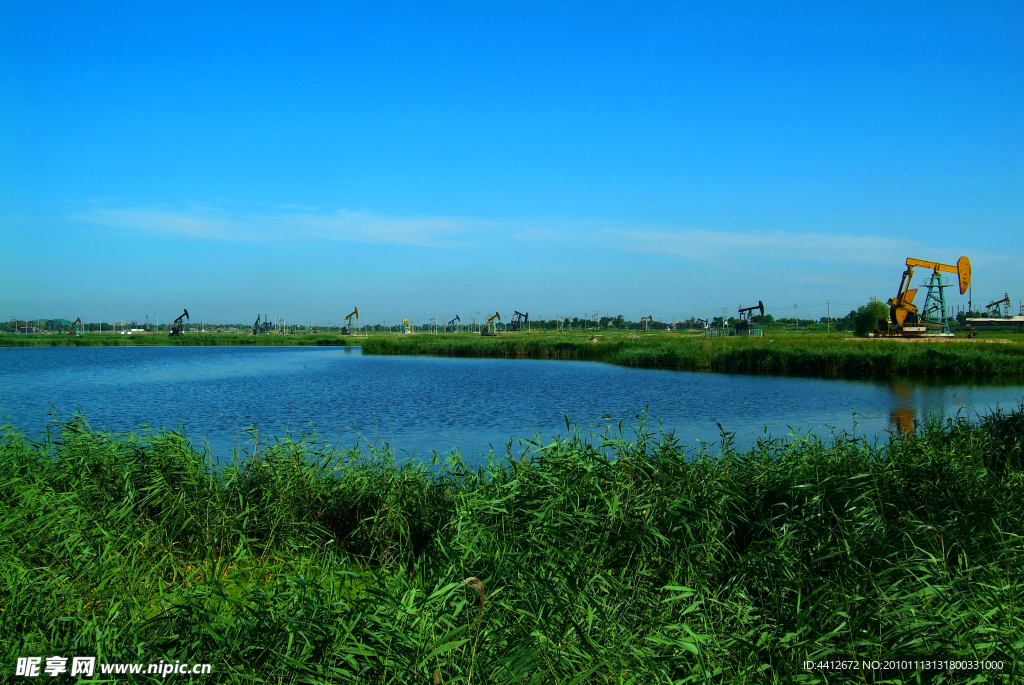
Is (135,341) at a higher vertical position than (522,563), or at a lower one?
higher

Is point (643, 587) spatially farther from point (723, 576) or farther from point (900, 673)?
point (900, 673)

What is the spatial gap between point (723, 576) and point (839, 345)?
3475 cm

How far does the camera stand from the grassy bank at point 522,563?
3.68m

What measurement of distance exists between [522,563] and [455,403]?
15.7 m

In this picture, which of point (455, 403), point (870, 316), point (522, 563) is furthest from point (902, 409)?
point (870, 316)

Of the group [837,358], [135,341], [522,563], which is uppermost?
[135,341]

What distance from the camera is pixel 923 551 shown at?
4.65m

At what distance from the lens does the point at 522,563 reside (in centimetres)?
469

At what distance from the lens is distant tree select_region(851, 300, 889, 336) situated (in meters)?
50.9

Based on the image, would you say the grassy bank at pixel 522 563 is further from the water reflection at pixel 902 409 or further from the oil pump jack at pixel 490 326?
the oil pump jack at pixel 490 326

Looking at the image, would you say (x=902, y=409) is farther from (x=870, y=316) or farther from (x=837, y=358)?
(x=870, y=316)

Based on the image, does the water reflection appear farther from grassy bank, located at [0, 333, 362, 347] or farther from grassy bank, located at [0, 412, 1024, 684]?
grassy bank, located at [0, 333, 362, 347]

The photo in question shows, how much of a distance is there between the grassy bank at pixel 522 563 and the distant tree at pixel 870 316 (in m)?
48.4

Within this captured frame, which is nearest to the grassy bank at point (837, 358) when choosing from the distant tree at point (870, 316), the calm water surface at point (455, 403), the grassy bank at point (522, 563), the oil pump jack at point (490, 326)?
the calm water surface at point (455, 403)
